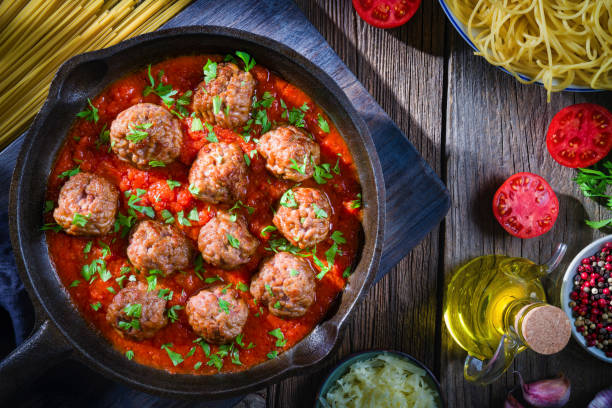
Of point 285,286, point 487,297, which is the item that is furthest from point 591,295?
point 285,286

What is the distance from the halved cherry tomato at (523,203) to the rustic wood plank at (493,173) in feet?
0.58

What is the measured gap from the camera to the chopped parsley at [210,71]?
11.7 feet

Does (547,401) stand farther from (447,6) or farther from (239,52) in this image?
(239,52)

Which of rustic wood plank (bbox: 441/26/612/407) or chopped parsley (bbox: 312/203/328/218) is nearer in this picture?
chopped parsley (bbox: 312/203/328/218)

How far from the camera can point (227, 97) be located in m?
3.52

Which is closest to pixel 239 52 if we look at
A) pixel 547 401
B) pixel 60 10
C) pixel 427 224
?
pixel 60 10

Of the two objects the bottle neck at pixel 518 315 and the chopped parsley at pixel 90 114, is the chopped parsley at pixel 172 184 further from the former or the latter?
the bottle neck at pixel 518 315

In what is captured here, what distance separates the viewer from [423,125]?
14.8ft

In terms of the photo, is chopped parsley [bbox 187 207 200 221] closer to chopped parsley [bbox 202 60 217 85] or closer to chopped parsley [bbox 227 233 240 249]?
chopped parsley [bbox 227 233 240 249]

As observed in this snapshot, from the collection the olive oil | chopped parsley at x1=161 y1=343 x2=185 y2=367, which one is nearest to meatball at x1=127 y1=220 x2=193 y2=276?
chopped parsley at x1=161 y1=343 x2=185 y2=367

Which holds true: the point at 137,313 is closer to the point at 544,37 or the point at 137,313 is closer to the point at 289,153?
the point at 289,153

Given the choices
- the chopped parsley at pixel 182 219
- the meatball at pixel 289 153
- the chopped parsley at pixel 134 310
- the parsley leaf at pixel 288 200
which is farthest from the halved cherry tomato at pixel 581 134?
the chopped parsley at pixel 134 310

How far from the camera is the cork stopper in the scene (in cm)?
357

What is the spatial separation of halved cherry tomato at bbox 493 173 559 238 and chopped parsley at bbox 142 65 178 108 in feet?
9.12
